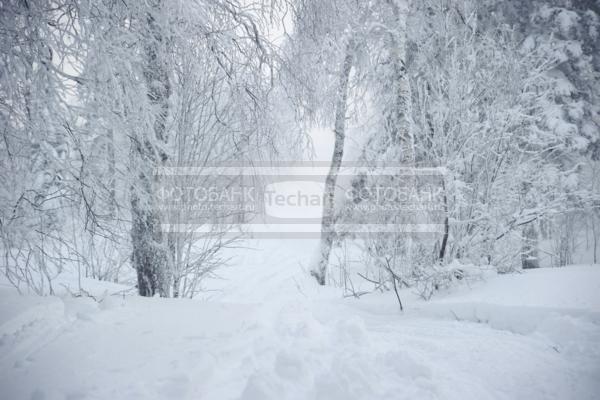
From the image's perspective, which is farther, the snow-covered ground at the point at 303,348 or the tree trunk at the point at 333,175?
the tree trunk at the point at 333,175

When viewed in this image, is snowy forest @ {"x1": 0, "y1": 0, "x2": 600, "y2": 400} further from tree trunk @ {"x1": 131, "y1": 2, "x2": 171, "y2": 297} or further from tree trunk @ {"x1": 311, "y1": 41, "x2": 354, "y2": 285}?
tree trunk @ {"x1": 311, "y1": 41, "x2": 354, "y2": 285}

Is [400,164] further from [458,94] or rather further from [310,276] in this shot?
[310,276]

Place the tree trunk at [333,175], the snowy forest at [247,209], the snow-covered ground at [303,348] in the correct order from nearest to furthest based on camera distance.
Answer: the snow-covered ground at [303,348] → the snowy forest at [247,209] → the tree trunk at [333,175]

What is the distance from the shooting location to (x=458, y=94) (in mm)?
3627

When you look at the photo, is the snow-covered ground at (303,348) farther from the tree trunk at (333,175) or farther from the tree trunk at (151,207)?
the tree trunk at (333,175)

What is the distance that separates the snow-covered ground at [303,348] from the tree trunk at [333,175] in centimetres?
396

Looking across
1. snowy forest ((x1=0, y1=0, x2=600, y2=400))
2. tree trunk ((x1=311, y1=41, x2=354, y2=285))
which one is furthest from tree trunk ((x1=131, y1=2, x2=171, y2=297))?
tree trunk ((x1=311, y1=41, x2=354, y2=285))

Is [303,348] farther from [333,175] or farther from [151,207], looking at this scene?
[333,175]

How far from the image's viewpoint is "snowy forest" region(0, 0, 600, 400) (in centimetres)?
168

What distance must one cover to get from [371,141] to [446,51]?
2.71 meters

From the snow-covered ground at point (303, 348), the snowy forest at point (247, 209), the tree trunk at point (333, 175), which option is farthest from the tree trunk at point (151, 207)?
the tree trunk at point (333, 175)

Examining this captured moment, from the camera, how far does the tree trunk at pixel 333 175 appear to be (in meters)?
6.76

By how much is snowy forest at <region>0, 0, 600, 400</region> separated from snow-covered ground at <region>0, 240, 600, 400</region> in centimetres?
1

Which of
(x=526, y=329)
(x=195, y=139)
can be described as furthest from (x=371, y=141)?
(x=526, y=329)
